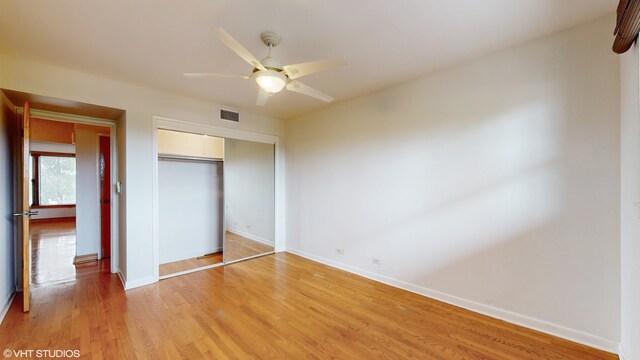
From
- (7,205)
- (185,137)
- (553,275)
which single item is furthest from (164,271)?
(553,275)

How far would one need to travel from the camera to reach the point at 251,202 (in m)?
5.07

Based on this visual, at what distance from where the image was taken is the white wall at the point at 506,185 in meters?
1.97

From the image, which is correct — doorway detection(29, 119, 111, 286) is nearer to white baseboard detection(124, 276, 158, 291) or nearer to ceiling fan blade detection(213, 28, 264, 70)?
white baseboard detection(124, 276, 158, 291)

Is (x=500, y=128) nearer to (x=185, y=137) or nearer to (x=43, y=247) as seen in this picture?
(x=185, y=137)

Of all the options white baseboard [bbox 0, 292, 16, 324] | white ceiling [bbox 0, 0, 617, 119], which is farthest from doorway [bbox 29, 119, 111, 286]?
white ceiling [bbox 0, 0, 617, 119]

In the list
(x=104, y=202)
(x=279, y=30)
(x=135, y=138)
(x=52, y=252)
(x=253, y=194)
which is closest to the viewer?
(x=279, y=30)

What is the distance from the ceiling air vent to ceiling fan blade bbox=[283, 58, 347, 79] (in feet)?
7.74

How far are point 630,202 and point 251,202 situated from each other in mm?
4933

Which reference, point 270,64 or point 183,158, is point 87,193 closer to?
point 183,158

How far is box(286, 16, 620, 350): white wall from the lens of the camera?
1.97m

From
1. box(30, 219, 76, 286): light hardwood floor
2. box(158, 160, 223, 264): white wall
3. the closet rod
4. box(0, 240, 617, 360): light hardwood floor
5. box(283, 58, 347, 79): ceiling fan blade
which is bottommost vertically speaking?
box(0, 240, 617, 360): light hardwood floor

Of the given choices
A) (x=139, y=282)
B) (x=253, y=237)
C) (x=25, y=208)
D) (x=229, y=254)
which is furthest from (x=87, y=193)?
(x=253, y=237)

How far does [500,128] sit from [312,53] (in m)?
2.01

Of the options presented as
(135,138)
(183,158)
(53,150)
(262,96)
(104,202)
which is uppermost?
(53,150)
